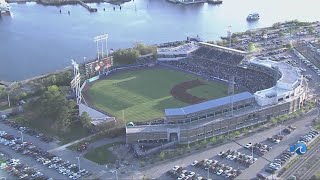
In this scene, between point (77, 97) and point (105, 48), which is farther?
point (105, 48)

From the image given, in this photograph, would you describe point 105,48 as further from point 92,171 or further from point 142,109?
point 92,171

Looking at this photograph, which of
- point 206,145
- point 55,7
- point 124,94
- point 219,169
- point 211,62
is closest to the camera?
point 219,169

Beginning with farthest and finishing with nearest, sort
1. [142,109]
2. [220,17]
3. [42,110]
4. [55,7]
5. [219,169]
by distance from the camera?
[55,7], [220,17], [142,109], [42,110], [219,169]

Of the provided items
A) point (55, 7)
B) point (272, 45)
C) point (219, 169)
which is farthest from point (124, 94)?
point (55, 7)

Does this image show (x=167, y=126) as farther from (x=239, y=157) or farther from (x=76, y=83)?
(x=76, y=83)

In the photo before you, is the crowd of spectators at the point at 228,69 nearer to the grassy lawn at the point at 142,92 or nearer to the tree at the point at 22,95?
the grassy lawn at the point at 142,92

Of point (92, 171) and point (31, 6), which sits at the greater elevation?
point (31, 6)
